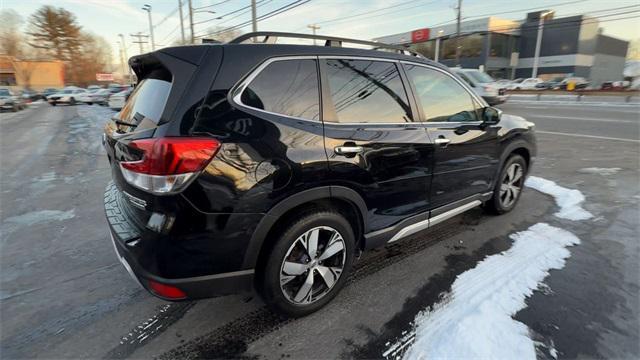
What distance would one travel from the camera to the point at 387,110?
2.82 m

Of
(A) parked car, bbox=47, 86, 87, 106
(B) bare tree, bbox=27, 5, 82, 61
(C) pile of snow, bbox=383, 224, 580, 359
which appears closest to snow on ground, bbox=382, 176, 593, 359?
(C) pile of snow, bbox=383, 224, 580, 359

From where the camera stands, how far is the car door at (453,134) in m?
3.13

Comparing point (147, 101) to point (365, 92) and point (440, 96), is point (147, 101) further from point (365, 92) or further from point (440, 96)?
point (440, 96)

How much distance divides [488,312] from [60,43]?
93375 mm

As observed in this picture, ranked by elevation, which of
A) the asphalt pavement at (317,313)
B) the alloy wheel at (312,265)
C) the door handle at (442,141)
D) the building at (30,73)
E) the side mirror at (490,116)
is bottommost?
the asphalt pavement at (317,313)

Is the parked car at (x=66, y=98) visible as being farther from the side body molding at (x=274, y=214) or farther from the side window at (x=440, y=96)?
the side body molding at (x=274, y=214)

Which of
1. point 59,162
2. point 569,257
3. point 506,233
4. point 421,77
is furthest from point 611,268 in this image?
point 59,162

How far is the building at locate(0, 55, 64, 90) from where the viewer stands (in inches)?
2532

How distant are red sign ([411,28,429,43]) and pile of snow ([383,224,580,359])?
2375 inches

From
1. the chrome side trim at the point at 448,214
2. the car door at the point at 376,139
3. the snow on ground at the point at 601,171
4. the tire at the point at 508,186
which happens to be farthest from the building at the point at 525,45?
the car door at the point at 376,139

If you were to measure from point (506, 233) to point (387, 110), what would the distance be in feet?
7.16

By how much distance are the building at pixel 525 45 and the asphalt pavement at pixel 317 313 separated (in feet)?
169

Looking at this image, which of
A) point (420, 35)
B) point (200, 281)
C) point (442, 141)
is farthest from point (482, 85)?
point (420, 35)

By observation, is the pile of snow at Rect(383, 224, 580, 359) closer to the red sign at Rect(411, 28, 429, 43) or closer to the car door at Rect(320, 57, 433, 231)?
the car door at Rect(320, 57, 433, 231)
